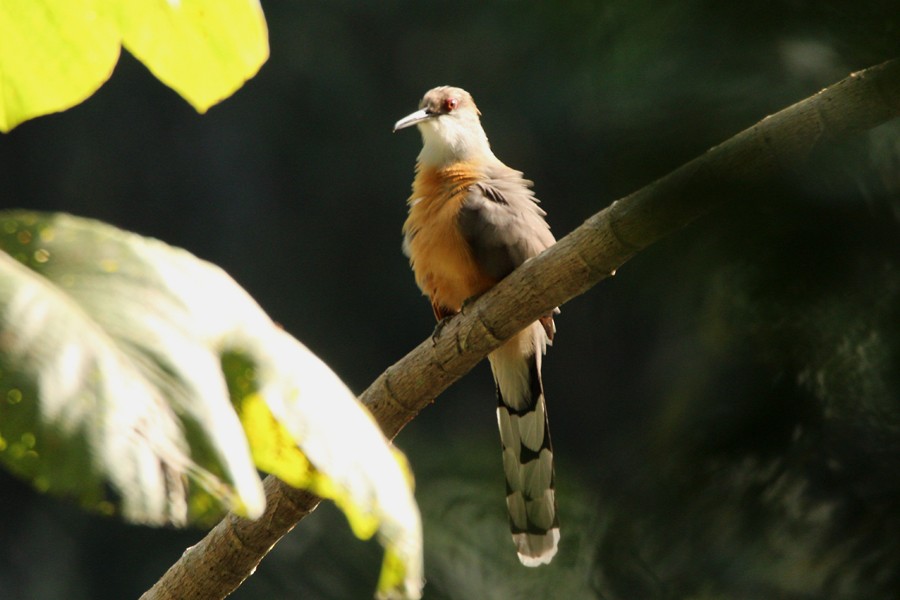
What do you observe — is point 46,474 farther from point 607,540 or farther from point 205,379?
point 607,540

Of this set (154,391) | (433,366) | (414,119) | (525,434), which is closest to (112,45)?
(154,391)

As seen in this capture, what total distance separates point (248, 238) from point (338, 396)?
5.50m

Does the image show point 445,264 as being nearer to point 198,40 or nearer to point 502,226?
point 502,226

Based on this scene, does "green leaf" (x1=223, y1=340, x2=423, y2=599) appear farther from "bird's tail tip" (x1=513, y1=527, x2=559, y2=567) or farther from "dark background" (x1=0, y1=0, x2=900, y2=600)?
"bird's tail tip" (x1=513, y1=527, x2=559, y2=567)

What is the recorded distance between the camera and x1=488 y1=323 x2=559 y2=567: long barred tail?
3510mm

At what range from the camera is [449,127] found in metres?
4.11

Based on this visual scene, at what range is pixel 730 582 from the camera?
→ 93 centimetres

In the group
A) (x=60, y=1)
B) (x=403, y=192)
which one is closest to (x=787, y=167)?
(x=60, y=1)

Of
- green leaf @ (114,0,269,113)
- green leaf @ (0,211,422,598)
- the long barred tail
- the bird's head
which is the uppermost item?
green leaf @ (114,0,269,113)

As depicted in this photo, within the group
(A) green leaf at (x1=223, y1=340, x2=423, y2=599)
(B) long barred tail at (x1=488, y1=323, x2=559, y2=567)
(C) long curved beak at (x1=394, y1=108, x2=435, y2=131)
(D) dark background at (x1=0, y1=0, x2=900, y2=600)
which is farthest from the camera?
(C) long curved beak at (x1=394, y1=108, x2=435, y2=131)

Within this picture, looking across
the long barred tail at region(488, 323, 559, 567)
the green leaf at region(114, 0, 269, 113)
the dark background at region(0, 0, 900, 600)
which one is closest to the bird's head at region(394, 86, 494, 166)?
the long barred tail at region(488, 323, 559, 567)

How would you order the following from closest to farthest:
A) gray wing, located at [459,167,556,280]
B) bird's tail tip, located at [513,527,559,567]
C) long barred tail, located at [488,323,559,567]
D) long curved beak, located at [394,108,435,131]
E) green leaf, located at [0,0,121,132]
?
green leaf, located at [0,0,121,132]
bird's tail tip, located at [513,527,559,567]
gray wing, located at [459,167,556,280]
long barred tail, located at [488,323,559,567]
long curved beak, located at [394,108,435,131]

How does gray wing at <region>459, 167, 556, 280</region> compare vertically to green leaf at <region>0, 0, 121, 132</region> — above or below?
below

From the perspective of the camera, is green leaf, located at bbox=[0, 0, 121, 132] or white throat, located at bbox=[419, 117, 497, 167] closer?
green leaf, located at bbox=[0, 0, 121, 132]
